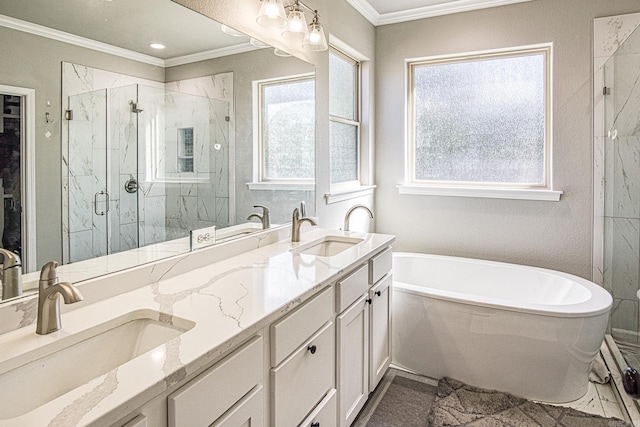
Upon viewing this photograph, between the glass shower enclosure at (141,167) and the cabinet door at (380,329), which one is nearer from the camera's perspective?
the glass shower enclosure at (141,167)

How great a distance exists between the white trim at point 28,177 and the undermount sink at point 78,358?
280 millimetres

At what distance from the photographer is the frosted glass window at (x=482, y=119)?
3.17m

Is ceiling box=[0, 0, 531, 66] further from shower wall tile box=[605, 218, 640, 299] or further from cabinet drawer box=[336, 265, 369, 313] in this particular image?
shower wall tile box=[605, 218, 640, 299]

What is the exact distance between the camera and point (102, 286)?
131cm

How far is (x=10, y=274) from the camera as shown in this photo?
43.3 inches

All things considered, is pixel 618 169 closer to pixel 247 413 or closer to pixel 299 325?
pixel 299 325

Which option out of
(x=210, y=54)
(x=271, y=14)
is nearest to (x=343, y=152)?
(x=271, y=14)

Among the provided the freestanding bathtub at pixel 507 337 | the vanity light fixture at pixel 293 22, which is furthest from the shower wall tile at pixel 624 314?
the vanity light fixture at pixel 293 22

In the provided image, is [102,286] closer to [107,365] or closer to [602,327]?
[107,365]

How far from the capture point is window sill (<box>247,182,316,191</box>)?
216 centimetres

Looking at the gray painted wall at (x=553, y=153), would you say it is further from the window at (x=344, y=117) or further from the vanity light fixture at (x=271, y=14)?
the vanity light fixture at (x=271, y=14)

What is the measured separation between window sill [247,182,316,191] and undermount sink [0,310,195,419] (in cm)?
103

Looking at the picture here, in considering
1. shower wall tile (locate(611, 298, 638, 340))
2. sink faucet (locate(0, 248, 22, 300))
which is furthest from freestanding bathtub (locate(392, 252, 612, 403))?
sink faucet (locate(0, 248, 22, 300))

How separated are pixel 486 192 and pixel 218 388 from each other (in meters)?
2.83
